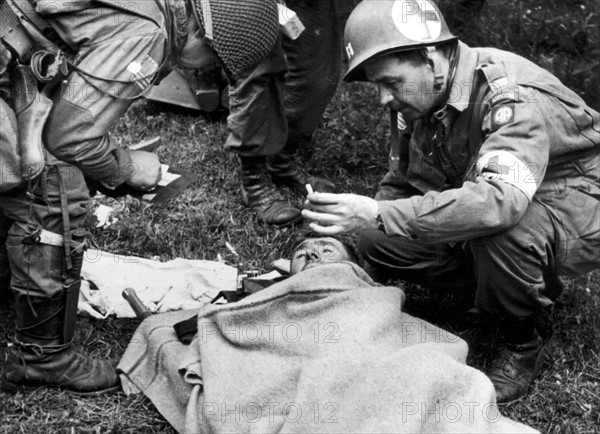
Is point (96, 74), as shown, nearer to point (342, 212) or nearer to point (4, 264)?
point (342, 212)

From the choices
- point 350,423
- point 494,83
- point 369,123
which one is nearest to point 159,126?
point 369,123

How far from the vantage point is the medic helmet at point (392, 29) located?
12.7 ft

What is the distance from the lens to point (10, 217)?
12.6ft

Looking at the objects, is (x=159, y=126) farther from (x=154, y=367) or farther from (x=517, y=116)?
(x=517, y=116)

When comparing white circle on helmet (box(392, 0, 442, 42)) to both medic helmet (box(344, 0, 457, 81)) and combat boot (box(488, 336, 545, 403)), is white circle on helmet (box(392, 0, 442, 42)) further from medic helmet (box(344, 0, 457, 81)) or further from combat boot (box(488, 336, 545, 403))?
combat boot (box(488, 336, 545, 403))

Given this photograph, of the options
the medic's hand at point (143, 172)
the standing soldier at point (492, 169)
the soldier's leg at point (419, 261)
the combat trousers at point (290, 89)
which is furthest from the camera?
the combat trousers at point (290, 89)

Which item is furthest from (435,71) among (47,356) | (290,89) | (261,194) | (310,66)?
(47,356)

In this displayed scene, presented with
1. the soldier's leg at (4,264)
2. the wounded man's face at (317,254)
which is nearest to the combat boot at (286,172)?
the wounded man's face at (317,254)

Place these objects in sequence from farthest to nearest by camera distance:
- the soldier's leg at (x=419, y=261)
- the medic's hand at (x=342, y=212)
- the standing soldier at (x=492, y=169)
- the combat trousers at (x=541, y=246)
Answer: the soldier's leg at (x=419, y=261) < the combat trousers at (x=541, y=246) < the medic's hand at (x=342, y=212) < the standing soldier at (x=492, y=169)

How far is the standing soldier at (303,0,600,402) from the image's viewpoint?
12.1 ft

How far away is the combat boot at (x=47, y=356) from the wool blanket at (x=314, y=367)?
164mm

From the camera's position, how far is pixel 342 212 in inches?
150

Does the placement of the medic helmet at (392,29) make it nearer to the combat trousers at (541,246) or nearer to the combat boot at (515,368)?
the combat trousers at (541,246)

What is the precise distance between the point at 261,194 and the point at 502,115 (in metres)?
2.12
